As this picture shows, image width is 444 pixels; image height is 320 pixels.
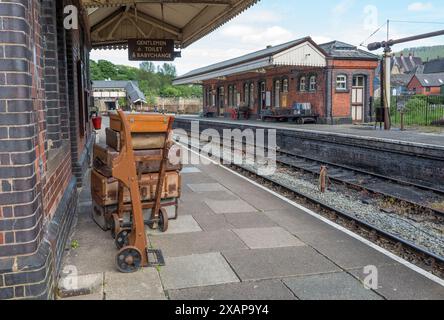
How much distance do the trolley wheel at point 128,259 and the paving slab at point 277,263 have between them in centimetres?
102

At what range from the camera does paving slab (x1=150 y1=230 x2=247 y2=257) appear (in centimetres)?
514

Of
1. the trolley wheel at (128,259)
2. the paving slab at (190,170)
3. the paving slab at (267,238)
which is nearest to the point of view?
the trolley wheel at (128,259)

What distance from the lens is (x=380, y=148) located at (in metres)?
14.2

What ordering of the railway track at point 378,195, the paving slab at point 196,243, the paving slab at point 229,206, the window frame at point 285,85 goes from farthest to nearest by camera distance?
the window frame at point 285,85 → the paving slab at point 229,206 → the railway track at point 378,195 → the paving slab at point 196,243

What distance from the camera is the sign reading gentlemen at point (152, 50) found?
510 inches

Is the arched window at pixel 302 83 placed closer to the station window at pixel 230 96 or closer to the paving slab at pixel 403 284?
the station window at pixel 230 96

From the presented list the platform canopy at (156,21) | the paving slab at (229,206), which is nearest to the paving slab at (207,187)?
the paving slab at (229,206)

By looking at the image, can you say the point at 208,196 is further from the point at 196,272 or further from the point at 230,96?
the point at 230,96

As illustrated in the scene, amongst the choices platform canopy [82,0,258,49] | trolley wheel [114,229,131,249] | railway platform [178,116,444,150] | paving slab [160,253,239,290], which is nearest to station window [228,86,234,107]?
railway platform [178,116,444,150]

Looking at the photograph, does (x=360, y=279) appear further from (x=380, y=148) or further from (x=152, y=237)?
(x=380, y=148)

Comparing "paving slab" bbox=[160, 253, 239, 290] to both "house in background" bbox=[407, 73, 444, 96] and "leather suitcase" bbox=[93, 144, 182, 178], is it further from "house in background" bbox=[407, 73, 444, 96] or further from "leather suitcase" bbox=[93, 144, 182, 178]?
"house in background" bbox=[407, 73, 444, 96]

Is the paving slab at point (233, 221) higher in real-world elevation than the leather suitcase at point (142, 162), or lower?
lower

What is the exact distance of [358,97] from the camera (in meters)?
28.5

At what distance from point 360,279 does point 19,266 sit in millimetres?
3115
